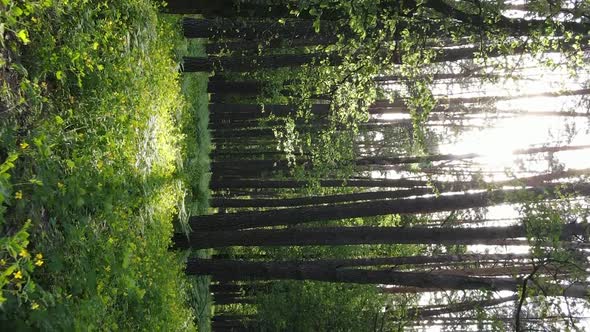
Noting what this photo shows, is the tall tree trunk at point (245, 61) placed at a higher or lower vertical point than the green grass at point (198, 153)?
higher

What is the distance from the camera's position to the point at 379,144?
2328 centimetres

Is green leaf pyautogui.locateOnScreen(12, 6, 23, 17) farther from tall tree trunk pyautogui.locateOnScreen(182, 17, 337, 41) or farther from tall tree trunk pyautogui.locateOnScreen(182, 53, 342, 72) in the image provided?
tall tree trunk pyautogui.locateOnScreen(182, 53, 342, 72)

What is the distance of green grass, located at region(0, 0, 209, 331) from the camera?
5.21 meters

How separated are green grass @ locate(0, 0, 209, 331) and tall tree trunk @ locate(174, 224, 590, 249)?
2.99ft

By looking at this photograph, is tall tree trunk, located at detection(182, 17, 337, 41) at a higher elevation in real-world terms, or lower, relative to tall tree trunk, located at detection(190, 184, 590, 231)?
higher

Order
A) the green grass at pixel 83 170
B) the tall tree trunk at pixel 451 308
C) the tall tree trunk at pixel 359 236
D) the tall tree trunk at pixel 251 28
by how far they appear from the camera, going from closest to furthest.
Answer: the green grass at pixel 83 170
the tall tree trunk at pixel 359 236
the tall tree trunk at pixel 251 28
the tall tree trunk at pixel 451 308

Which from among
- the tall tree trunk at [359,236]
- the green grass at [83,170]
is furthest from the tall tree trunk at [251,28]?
the tall tree trunk at [359,236]

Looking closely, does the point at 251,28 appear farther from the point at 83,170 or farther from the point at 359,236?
the point at 83,170

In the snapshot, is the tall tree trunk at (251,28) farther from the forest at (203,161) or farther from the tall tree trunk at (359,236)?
the tall tree trunk at (359,236)

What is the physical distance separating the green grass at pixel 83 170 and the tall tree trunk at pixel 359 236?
910 mm

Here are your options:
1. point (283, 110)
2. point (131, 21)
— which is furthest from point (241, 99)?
point (131, 21)

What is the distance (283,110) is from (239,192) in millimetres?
9876

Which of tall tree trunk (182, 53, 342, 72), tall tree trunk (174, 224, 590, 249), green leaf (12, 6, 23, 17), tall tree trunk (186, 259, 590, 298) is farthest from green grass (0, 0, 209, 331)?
tall tree trunk (182, 53, 342, 72)

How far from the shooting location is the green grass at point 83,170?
521cm
